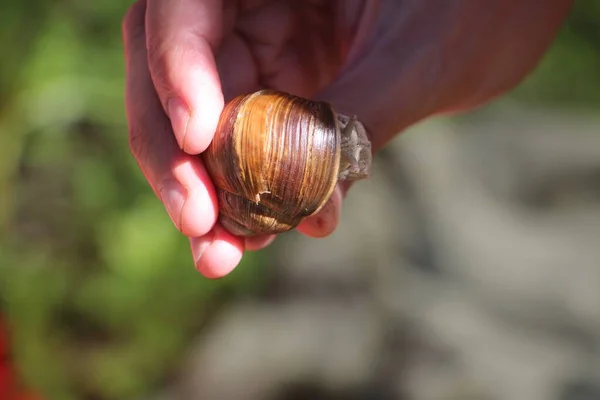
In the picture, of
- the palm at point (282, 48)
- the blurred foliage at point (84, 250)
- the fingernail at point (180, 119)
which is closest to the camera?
the fingernail at point (180, 119)

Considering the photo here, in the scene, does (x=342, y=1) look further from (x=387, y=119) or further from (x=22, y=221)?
(x=22, y=221)

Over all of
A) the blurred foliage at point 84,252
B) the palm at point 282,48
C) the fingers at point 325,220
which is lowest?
the blurred foliage at point 84,252

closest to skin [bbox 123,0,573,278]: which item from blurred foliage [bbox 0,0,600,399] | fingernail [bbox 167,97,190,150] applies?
fingernail [bbox 167,97,190,150]

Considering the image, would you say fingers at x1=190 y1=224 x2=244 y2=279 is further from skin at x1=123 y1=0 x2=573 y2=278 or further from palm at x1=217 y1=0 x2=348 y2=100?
palm at x1=217 y1=0 x2=348 y2=100

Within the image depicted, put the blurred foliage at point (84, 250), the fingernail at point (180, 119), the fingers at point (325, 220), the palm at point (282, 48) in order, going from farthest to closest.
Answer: the blurred foliage at point (84, 250) → the palm at point (282, 48) → the fingers at point (325, 220) → the fingernail at point (180, 119)

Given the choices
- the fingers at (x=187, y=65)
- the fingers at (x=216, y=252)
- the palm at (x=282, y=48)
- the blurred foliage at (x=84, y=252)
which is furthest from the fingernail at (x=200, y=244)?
the blurred foliage at (x=84, y=252)

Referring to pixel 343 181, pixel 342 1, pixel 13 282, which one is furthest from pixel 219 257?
pixel 13 282

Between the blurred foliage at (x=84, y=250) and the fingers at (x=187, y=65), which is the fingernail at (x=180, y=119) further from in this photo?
the blurred foliage at (x=84, y=250)
